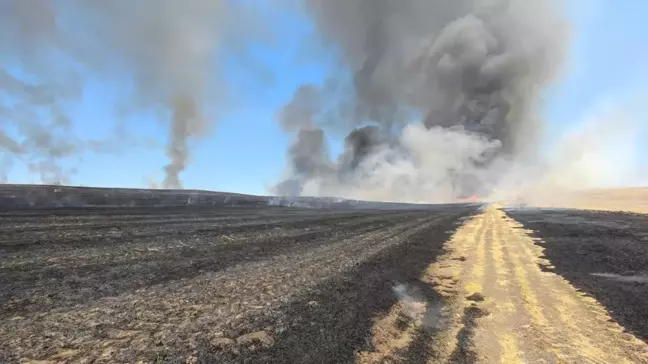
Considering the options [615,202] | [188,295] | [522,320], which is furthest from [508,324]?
[615,202]

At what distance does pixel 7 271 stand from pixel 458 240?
18.3 meters

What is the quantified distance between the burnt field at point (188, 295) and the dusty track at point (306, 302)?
38 millimetres

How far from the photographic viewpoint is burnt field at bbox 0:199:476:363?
230 inches

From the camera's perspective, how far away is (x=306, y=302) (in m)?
8.45

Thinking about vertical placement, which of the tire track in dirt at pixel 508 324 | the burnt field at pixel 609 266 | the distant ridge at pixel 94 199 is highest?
the distant ridge at pixel 94 199

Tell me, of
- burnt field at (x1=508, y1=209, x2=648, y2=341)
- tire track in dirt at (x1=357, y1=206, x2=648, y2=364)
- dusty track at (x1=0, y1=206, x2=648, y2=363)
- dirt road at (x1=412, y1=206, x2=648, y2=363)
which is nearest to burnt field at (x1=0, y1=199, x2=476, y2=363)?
dusty track at (x1=0, y1=206, x2=648, y2=363)

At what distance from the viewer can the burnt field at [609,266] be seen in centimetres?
843

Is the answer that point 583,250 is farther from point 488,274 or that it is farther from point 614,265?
point 488,274

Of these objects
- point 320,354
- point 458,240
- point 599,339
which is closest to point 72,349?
point 320,354

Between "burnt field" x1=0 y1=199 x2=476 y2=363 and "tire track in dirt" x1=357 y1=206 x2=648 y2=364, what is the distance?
2.20ft

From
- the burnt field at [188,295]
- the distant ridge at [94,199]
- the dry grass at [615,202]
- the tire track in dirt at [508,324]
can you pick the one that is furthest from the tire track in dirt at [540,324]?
the dry grass at [615,202]

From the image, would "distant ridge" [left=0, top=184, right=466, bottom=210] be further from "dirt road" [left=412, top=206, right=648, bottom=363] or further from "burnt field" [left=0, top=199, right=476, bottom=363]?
"dirt road" [left=412, top=206, right=648, bottom=363]

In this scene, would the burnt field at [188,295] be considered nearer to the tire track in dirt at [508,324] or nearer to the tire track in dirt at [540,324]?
the tire track in dirt at [508,324]

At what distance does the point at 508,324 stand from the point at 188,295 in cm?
664
